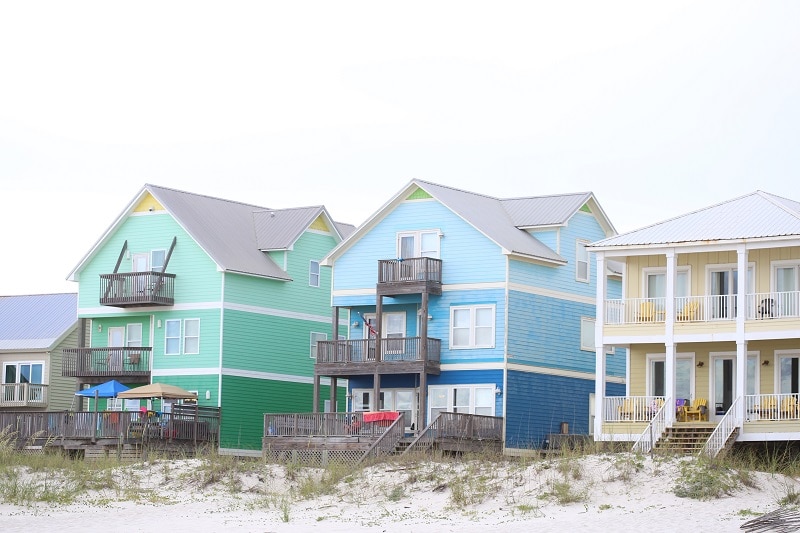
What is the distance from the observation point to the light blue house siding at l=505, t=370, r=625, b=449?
50.1m

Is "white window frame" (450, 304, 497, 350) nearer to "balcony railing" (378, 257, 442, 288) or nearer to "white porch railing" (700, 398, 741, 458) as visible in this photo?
"balcony railing" (378, 257, 442, 288)

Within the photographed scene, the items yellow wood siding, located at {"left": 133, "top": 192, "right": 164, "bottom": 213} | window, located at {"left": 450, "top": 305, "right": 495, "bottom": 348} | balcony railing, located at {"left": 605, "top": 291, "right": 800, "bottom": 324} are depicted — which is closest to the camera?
balcony railing, located at {"left": 605, "top": 291, "right": 800, "bottom": 324}

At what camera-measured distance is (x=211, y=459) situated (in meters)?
41.6

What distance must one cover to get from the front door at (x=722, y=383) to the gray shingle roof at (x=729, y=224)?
12.6ft

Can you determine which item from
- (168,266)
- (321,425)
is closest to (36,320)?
(168,266)

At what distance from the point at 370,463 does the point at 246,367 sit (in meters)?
13.8

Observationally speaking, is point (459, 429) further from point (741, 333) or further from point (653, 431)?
point (741, 333)

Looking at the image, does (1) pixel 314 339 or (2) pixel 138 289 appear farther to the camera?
(1) pixel 314 339

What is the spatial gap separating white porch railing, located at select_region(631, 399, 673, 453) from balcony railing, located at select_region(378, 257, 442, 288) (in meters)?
10.4

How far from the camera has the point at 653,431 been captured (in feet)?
138

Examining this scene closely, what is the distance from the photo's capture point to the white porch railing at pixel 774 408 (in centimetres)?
4169

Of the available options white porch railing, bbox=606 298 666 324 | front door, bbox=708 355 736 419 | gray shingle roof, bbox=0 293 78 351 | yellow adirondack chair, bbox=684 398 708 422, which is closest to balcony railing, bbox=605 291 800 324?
white porch railing, bbox=606 298 666 324

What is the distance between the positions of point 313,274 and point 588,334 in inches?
430

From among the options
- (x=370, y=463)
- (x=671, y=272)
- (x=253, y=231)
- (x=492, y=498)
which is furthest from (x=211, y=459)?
(x=253, y=231)
